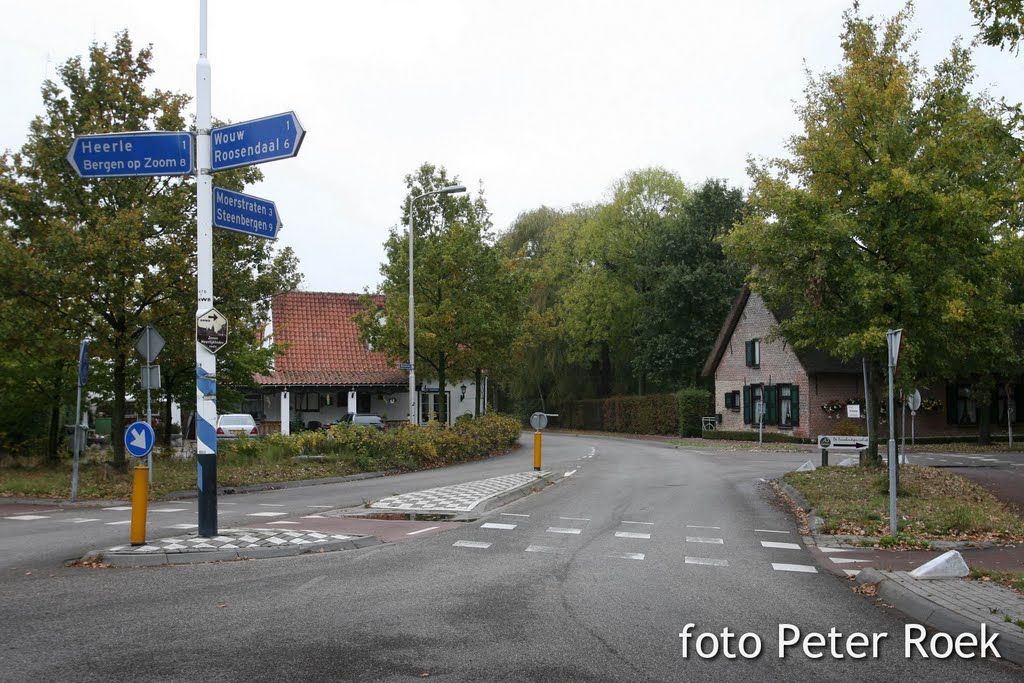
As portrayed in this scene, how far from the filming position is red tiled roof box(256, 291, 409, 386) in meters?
42.5

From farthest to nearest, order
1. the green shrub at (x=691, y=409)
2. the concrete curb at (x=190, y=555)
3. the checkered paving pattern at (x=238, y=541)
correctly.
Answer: the green shrub at (x=691, y=409) → the checkered paving pattern at (x=238, y=541) → the concrete curb at (x=190, y=555)

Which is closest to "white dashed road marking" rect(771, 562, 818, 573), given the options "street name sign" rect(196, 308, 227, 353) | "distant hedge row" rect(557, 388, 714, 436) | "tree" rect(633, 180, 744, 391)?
"street name sign" rect(196, 308, 227, 353)

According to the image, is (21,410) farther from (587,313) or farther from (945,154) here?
(587,313)

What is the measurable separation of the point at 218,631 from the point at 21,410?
64.7 ft

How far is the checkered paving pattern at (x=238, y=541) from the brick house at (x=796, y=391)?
26493 mm

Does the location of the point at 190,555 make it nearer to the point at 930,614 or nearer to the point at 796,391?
the point at 930,614

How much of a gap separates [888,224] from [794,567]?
9.46 meters

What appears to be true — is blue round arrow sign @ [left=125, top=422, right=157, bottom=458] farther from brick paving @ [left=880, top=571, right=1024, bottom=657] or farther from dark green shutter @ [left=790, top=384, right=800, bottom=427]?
dark green shutter @ [left=790, top=384, right=800, bottom=427]

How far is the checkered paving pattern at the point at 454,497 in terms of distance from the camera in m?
13.9

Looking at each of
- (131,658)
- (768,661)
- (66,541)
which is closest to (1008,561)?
(768,661)

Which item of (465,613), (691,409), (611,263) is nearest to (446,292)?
(691,409)

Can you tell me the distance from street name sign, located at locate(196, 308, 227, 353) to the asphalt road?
2601 mm

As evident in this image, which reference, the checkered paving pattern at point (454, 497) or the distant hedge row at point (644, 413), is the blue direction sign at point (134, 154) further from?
the distant hedge row at point (644, 413)

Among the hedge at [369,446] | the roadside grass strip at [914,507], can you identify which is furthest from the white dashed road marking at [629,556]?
the hedge at [369,446]
